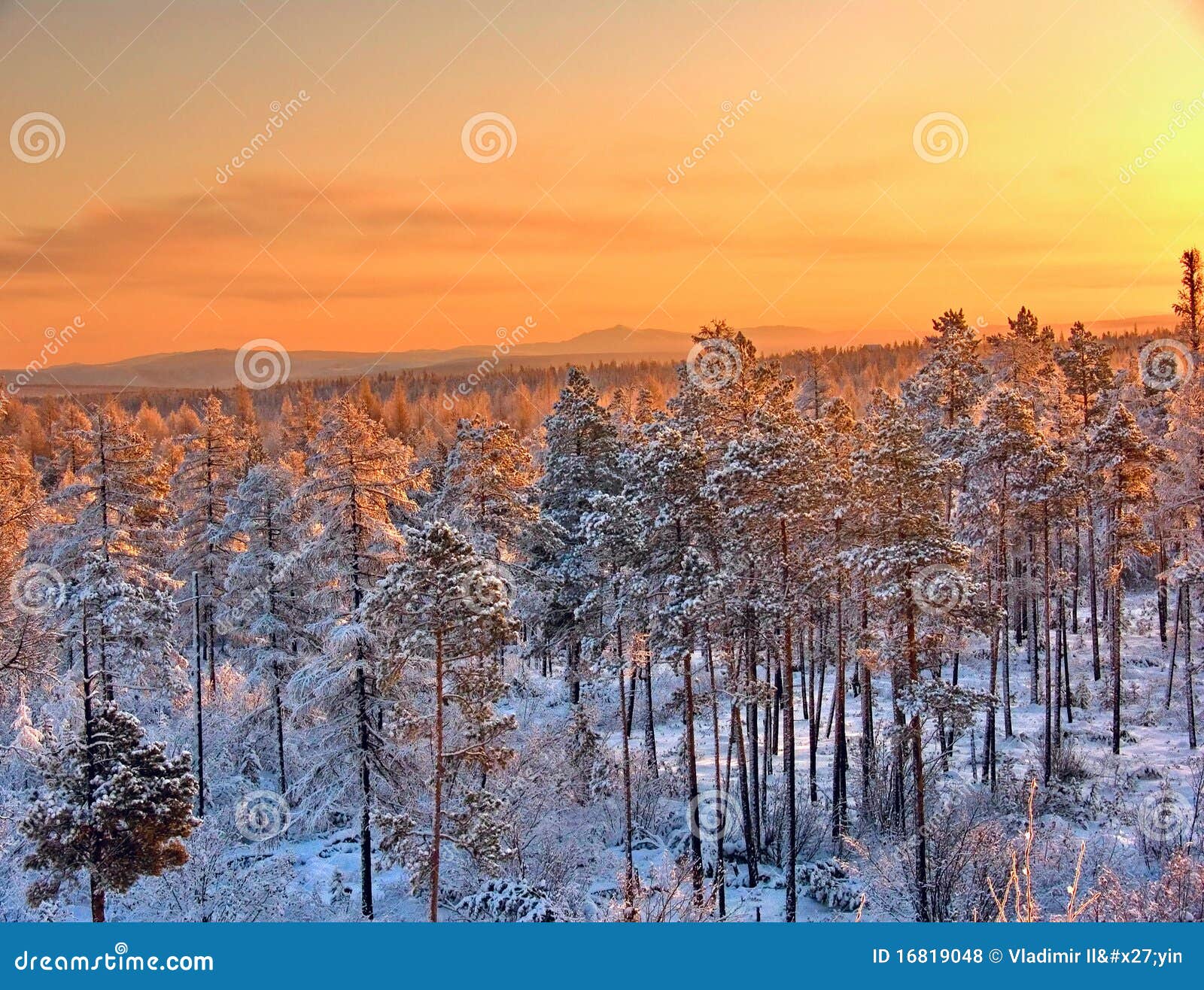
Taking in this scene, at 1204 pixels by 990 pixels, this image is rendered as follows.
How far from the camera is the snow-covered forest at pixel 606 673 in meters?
17.3

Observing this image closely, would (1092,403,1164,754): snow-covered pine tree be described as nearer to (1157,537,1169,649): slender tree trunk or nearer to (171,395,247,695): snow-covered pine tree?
(1157,537,1169,649): slender tree trunk

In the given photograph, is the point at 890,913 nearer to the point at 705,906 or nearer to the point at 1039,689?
the point at 705,906

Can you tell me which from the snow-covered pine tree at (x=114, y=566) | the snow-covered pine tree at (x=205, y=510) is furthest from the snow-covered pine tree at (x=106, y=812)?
the snow-covered pine tree at (x=205, y=510)

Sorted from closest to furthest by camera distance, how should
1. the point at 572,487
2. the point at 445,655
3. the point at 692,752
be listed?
the point at 445,655, the point at 692,752, the point at 572,487

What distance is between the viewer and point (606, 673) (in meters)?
26.8

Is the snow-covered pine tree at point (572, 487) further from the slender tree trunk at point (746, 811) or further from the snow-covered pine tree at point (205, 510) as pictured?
the snow-covered pine tree at point (205, 510)

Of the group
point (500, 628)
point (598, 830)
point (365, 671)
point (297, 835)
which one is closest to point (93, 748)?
point (365, 671)

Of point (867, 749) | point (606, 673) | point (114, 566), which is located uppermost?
point (114, 566)

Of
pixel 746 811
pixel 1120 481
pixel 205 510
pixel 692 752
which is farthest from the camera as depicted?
pixel 205 510

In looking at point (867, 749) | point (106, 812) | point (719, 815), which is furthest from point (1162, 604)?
point (106, 812)

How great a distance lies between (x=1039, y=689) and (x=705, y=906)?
2609cm

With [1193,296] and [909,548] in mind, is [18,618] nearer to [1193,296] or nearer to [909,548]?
[909,548]

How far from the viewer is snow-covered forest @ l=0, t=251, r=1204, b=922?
56.7 ft

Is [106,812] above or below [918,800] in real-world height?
above
